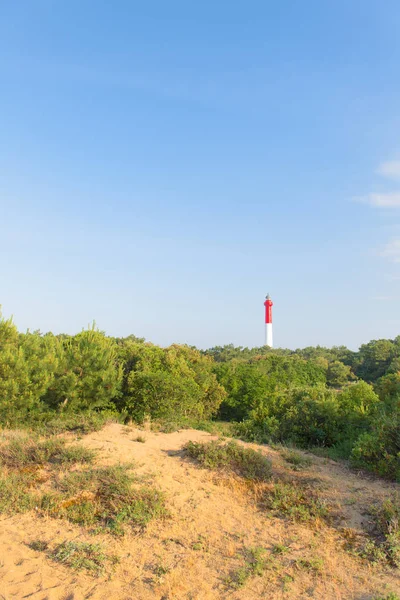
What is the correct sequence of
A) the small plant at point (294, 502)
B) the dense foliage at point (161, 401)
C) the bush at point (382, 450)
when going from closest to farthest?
the small plant at point (294, 502) → the bush at point (382, 450) → the dense foliage at point (161, 401)

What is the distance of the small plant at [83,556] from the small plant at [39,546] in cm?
20

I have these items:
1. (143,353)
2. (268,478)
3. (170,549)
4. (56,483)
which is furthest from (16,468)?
(143,353)

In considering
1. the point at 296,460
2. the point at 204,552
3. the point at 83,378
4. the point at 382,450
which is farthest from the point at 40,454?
the point at 382,450

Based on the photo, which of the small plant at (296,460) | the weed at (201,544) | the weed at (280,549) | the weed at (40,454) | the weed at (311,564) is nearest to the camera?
the weed at (311,564)

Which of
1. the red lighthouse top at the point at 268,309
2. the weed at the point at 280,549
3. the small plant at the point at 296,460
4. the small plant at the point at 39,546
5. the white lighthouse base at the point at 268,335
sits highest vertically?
the red lighthouse top at the point at 268,309

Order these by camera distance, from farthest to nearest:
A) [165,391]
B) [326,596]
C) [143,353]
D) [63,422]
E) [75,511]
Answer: [143,353] < [165,391] < [63,422] < [75,511] < [326,596]

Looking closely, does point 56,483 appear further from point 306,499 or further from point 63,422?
point 306,499

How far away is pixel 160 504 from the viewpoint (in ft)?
24.0

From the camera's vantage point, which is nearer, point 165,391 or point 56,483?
point 56,483

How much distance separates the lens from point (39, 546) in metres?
6.36

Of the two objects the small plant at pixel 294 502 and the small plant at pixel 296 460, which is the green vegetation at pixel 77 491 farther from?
the small plant at pixel 296 460

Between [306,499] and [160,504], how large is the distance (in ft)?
8.16

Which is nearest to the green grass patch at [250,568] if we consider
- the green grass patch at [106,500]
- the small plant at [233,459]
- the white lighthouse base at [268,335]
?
the green grass patch at [106,500]

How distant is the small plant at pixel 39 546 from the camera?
6.33 m
